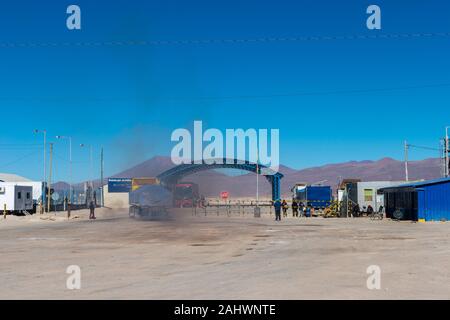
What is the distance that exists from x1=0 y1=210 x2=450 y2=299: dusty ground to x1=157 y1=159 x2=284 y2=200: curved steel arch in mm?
52124

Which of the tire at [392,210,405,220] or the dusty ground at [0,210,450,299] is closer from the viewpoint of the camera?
the dusty ground at [0,210,450,299]

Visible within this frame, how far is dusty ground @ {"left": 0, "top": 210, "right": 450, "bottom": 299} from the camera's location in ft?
34.1

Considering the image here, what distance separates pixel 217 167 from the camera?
84.2 metres

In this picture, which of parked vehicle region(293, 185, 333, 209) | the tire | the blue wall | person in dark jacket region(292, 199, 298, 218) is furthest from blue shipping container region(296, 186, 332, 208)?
the blue wall

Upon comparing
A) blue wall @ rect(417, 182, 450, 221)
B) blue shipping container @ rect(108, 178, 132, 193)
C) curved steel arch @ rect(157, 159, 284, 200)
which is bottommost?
blue wall @ rect(417, 182, 450, 221)

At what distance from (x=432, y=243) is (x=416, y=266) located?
747 centimetres

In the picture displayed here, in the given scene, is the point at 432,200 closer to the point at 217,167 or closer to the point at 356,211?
the point at 356,211

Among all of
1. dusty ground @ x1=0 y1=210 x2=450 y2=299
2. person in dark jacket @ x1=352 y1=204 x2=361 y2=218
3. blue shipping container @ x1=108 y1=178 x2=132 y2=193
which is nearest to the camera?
dusty ground @ x1=0 y1=210 x2=450 y2=299

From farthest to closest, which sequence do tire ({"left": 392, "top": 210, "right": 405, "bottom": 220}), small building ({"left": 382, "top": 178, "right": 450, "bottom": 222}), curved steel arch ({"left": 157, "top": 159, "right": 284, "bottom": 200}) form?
1. curved steel arch ({"left": 157, "top": 159, "right": 284, "bottom": 200})
2. tire ({"left": 392, "top": 210, "right": 405, "bottom": 220})
3. small building ({"left": 382, "top": 178, "right": 450, "bottom": 222})

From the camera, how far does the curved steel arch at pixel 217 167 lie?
7675 centimetres

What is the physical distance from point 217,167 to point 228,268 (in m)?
70.3

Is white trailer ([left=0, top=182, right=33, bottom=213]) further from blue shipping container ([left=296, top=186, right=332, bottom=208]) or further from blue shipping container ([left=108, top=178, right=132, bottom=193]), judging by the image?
blue shipping container ([left=108, top=178, right=132, bottom=193])

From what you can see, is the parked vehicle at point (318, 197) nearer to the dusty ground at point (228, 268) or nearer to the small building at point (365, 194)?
the small building at point (365, 194)

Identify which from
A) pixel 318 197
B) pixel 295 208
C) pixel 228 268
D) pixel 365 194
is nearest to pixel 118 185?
pixel 318 197
